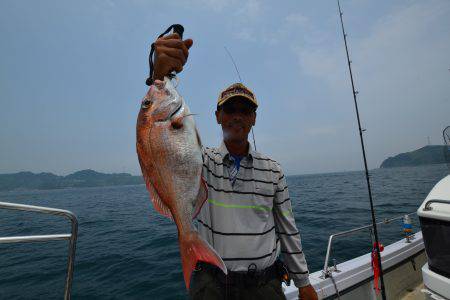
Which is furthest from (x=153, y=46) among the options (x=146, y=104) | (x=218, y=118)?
(x=218, y=118)

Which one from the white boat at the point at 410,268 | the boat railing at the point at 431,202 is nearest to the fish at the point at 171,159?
the white boat at the point at 410,268

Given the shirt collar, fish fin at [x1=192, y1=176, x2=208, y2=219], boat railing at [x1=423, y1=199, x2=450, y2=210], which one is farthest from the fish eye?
boat railing at [x1=423, y1=199, x2=450, y2=210]

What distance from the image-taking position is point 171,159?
164 cm

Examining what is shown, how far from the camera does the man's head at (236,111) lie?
235cm

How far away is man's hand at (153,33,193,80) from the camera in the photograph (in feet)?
6.31

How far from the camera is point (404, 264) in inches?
221

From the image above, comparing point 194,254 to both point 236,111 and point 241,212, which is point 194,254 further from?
point 236,111

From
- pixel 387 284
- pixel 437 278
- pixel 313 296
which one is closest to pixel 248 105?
pixel 313 296

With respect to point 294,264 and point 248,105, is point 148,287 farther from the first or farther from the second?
point 248,105

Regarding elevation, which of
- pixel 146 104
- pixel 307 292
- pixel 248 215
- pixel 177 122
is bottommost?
pixel 307 292

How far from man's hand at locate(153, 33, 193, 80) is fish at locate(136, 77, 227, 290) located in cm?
33

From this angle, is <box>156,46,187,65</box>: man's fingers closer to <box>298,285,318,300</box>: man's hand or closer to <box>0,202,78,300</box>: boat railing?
<box>0,202,78,300</box>: boat railing

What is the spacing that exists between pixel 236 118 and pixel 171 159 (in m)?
0.96

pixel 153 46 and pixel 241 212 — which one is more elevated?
pixel 153 46
